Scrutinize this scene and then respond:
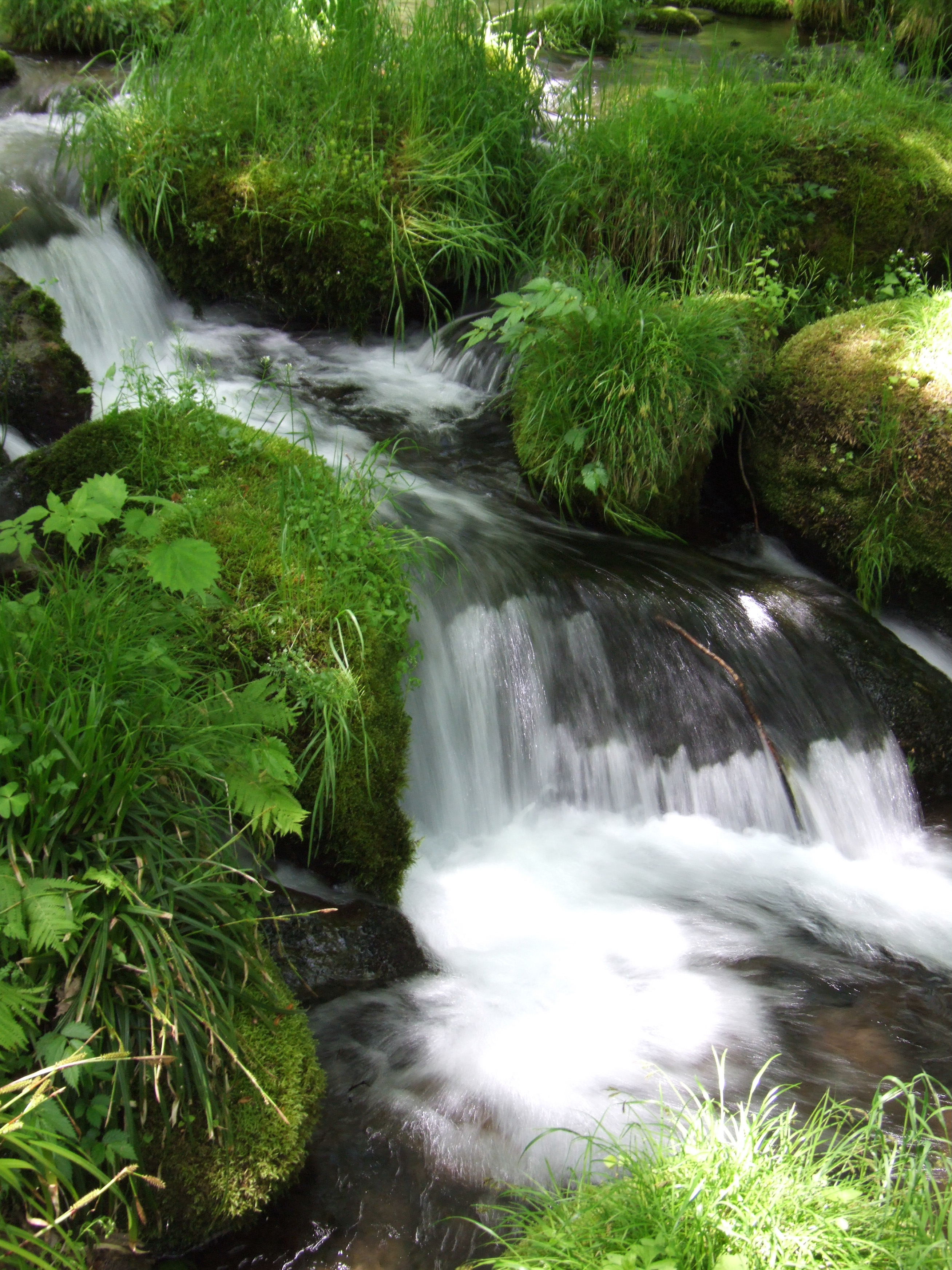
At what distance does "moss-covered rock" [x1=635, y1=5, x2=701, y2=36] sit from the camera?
31.6 feet

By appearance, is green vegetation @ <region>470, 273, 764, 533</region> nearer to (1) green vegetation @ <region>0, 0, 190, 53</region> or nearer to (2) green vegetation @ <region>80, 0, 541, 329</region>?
(2) green vegetation @ <region>80, 0, 541, 329</region>

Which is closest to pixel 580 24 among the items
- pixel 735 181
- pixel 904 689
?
pixel 735 181

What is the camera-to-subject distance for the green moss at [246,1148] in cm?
210

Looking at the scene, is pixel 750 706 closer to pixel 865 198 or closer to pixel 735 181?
pixel 735 181

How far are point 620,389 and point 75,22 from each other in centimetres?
565

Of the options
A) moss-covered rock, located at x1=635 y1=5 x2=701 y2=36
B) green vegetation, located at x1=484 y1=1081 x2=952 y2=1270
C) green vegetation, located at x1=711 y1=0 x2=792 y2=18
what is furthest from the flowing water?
green vegetation, located at x1=711 y1=0 x2=792 y2=18

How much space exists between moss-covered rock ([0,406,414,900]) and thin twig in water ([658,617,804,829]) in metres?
1.31

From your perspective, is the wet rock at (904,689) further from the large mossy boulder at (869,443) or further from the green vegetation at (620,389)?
the green vegetation at (620,389)

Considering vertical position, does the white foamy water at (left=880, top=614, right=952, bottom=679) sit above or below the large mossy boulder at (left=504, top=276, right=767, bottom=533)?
below

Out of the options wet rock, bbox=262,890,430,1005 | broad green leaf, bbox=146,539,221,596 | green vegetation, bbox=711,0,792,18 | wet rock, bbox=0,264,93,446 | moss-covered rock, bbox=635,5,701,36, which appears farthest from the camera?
green vegetation, bbox=711,0,792,18

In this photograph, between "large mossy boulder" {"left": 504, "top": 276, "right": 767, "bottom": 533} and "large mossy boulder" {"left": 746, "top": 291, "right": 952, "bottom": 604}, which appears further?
"large mossy boulder" {"left": 746, "top": 291, "right": 952, "bottom": 604}

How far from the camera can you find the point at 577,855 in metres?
3.66

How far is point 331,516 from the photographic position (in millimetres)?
3393

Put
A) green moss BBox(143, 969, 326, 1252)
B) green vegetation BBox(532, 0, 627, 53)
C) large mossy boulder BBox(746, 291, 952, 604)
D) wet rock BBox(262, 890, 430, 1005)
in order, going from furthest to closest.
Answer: green vegetation BBox(532, 0, 627, 53)
large mossy boulder BBox(746, 291, 952, 604)
wet rock BBox(262, 890, 430, 1005)
green moss BBox(143, 969, 326, 1252)
